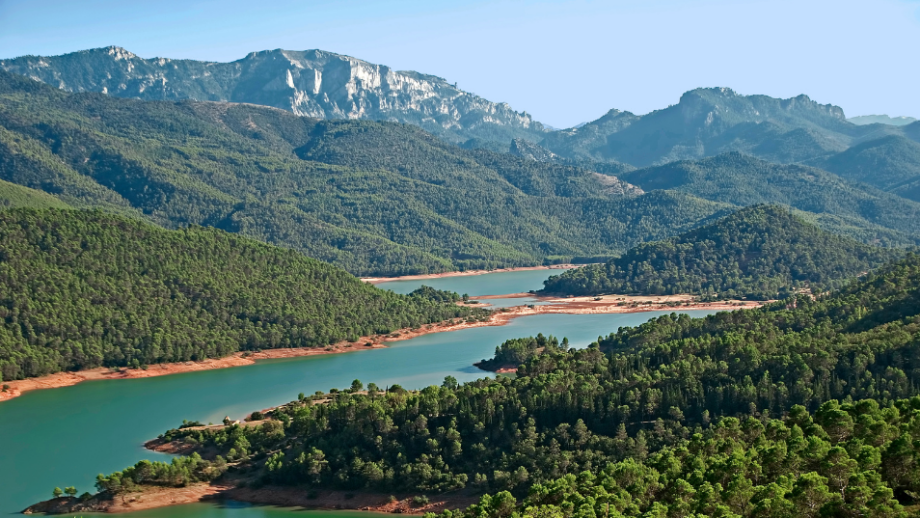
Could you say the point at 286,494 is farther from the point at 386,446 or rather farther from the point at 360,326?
the point at 360,326

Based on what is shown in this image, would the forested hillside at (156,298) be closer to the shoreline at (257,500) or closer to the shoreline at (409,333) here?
the shoreline at (409,333)

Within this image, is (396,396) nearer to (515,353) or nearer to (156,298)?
(515,353)

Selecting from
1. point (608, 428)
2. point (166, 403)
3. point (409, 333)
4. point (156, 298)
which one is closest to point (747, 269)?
point (409, 333)

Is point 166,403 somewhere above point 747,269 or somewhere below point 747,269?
below

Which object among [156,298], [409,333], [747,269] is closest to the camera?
[156,298]

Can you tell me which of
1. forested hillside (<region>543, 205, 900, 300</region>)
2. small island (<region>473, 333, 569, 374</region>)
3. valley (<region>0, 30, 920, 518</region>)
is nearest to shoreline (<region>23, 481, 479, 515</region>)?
Result: valley (<region>0, 30, 920, 518</region>)

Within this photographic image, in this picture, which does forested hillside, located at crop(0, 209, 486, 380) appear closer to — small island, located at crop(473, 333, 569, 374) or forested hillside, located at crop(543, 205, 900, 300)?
small island, located at crop(473, 333, 569, 374)

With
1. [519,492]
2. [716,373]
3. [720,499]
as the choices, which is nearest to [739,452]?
[720,499]
